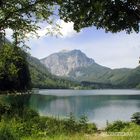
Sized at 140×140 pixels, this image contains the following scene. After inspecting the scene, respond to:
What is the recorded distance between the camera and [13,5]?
2438 centimetres

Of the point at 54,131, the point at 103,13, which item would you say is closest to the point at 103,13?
the point at 103,13

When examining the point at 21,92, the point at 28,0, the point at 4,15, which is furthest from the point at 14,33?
the point at 21,92

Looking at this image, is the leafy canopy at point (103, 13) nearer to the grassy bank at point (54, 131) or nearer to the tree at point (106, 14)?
the tree at point (106, 14)

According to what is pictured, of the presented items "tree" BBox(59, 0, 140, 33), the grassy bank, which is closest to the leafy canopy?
"tree" BBox(59, 0, 140, 33)

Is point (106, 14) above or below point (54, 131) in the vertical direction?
above

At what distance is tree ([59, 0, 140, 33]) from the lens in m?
17.1

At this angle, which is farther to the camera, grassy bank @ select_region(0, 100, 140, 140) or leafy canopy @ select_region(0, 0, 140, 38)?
leafy canopy @ select_region(0, 0, 140, 38)

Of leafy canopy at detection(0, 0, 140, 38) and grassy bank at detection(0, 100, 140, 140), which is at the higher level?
leafy canopy at detection(0, 0, 140, 38)

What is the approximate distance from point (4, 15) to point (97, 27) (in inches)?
338

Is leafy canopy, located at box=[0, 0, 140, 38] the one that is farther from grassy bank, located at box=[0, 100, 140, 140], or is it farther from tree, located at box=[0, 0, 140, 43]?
grassy bank, located at box=[0, 100, 140, 140]

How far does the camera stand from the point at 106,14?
1817 centimetres

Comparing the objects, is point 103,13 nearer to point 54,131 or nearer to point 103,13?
point 103,13

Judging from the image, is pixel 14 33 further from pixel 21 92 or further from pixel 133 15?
pixel 21 92

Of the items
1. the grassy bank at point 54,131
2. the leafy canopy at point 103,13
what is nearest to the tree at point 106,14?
the leafy canopy at point 103,13
